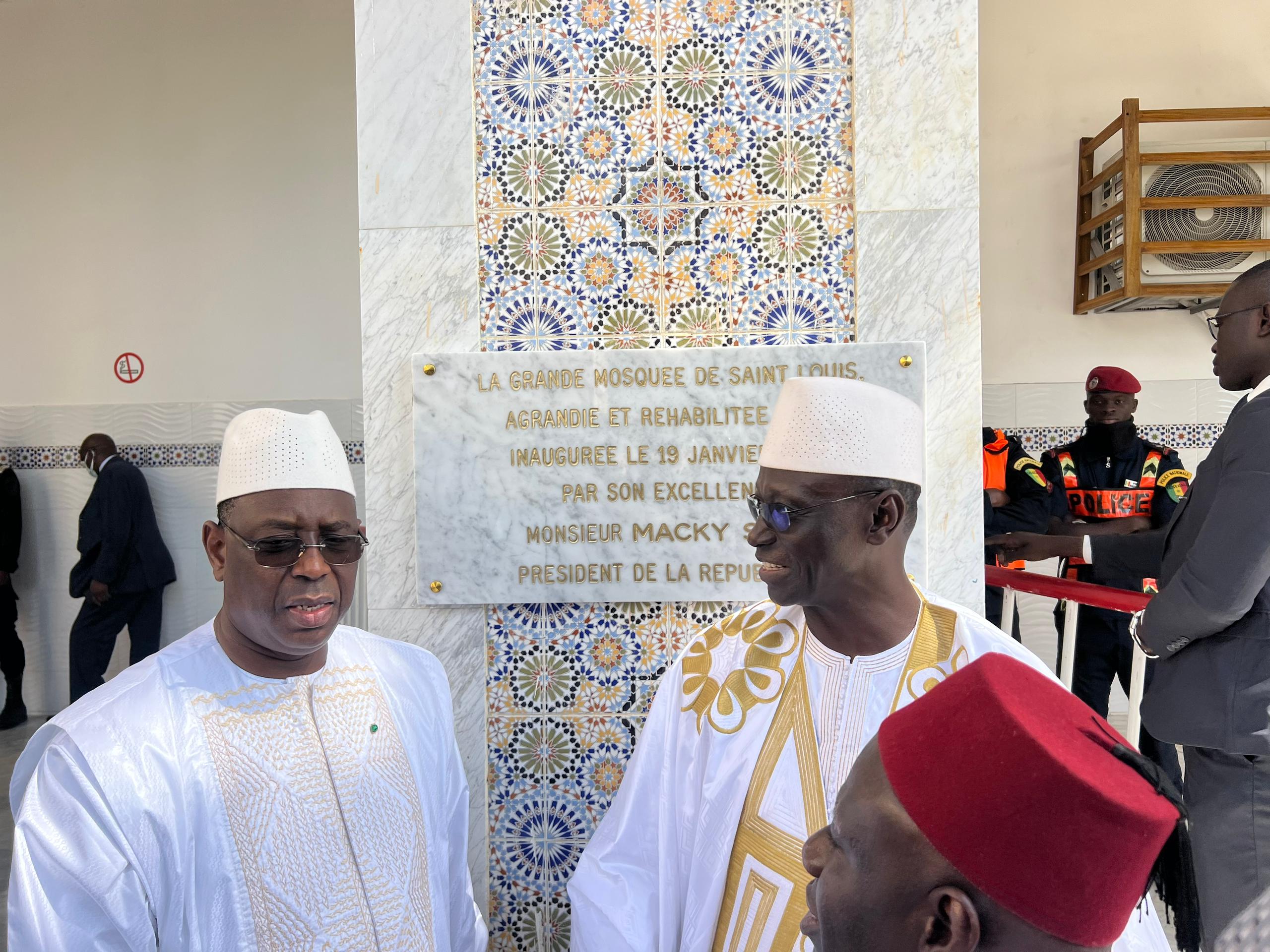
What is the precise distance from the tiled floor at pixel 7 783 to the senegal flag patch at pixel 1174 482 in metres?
5.25

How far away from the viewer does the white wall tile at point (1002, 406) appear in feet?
20.6

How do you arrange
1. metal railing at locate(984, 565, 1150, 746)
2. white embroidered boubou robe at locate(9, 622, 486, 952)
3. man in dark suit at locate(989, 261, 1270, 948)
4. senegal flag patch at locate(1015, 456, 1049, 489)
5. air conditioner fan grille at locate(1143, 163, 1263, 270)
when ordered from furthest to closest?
air conditioner fan grille at locate(1143, 163, 1263, 270)
senegal flag patch at locate(1015, 456, 1049, 489)
metal railing at locate(984, 565, 1150, 746)
man in dark suit at locate(989, 261, 1270, 948)
white embroidered boubou robe at locate(9, 622, 486, 952)

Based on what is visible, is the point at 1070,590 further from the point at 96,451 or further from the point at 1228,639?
the point at 96,451

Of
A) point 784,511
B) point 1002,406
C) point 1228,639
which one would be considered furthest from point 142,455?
point 1228,639

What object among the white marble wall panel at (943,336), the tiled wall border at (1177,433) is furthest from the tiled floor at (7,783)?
the tiled wall border at (1177,433)

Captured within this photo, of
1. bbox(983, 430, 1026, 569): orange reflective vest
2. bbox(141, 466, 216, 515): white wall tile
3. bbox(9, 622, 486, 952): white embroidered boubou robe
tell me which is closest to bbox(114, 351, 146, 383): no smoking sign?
bbox(141, 466, 216, 515): white wall tile

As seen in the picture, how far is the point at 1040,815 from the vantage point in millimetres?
681

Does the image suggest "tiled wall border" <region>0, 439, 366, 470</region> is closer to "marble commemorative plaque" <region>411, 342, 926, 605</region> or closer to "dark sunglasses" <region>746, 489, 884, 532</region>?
"marble commemorative plaque" <region>411, 342, 926, 605</region>

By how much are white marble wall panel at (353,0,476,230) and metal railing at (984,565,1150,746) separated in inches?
82.3

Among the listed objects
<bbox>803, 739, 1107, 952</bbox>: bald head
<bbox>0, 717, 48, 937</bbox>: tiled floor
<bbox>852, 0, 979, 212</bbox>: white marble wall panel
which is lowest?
<bbox>0, 717, 48, 937</bbox>: tiled floor

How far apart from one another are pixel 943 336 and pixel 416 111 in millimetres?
1672

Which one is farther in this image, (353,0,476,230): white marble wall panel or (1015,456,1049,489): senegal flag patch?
(1015,456,1049,489): senegal flag patch

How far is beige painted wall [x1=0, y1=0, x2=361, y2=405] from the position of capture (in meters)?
6.37

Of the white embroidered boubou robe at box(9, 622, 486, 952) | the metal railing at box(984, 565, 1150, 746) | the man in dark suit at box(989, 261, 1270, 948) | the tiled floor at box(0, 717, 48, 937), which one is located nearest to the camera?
the white embroidered boubou robe at box(9, 622, 486, 952)
